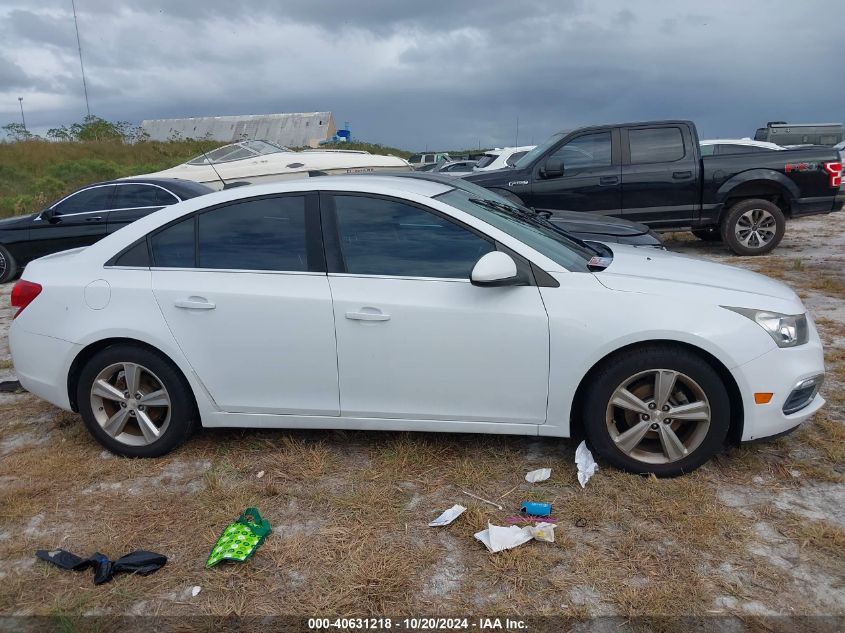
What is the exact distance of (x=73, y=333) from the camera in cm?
393

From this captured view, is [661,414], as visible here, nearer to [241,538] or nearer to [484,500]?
[484,500]

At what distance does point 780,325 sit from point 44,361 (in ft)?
13.4

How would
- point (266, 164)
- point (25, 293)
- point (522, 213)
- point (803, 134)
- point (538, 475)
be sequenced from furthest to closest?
1. point (803, 134)
2. point (266, 164)
3. point (522, 213)
4. point (25, 293)
5. point (538, 475)

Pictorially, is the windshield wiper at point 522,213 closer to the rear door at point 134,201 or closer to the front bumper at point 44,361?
the front bumper at point 44,361

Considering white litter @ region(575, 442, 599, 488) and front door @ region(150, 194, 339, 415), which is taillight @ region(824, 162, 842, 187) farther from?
front door @ region(150, 194, 339, 415)

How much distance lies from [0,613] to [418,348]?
83.4 inches

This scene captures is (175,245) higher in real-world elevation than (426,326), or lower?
higher

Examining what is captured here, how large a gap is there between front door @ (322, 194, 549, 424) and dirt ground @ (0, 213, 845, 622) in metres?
0.41

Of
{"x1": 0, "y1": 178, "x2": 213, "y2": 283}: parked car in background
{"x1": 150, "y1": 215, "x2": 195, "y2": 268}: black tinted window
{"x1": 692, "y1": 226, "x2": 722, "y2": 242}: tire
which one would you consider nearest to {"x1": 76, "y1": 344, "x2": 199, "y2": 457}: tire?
{"x1": 150, "y1": 215, "x2": 195, "y2": 268}: black tinted window

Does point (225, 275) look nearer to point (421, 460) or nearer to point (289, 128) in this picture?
point (421, 460)

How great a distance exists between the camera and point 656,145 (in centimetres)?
972

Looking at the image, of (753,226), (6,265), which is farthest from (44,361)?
(753,226)

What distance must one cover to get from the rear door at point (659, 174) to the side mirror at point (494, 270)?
268 inches

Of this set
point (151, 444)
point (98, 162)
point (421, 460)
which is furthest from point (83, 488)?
point (98, 162)
